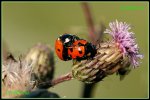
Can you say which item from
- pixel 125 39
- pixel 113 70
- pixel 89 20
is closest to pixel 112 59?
pixel 113 70

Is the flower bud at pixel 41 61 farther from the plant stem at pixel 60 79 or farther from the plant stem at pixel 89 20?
the plant stem at pixel 89 20

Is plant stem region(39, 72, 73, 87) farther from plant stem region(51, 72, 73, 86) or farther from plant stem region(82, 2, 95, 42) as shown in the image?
plant stem region(82, 2, 95, 42)

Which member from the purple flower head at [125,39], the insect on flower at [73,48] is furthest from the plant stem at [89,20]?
the insect on flower at [73,48]

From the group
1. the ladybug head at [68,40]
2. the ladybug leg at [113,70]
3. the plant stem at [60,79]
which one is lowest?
the plant stem at [60,79]

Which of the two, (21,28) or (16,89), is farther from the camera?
(21,28)

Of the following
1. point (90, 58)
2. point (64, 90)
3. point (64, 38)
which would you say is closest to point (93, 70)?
point (90, 58)

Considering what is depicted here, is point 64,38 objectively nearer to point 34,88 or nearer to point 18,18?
point 34,88
